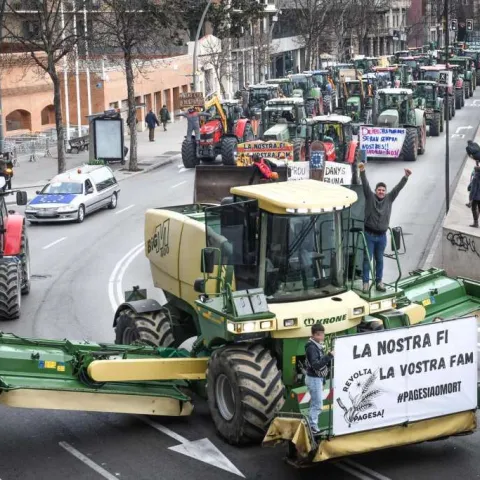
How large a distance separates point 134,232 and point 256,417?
18.0 metres

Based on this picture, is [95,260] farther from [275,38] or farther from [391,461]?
[275,38]

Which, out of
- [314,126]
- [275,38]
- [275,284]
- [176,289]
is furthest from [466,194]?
[275,38]

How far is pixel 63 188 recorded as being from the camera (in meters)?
32.4

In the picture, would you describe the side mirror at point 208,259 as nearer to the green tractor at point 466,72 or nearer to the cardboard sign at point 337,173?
the cardboard sign at point 337,173

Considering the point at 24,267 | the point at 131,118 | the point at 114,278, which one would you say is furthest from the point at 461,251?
the point at 131,118

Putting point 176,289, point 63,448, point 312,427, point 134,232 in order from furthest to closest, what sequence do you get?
point 134,232
point 176,289
point 63,448
point 312,427

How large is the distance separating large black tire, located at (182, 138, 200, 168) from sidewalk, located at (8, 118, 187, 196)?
1.84m

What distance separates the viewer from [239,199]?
535 inches

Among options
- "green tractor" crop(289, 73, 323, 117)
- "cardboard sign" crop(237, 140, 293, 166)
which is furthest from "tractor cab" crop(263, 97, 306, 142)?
"green tractor" crop(289, 73, 323, 117)

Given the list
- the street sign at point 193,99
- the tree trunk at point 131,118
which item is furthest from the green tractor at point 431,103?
the tree trunk at point 131,118

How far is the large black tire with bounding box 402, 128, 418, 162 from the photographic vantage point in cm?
4262

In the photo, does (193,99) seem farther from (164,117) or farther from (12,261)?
(12,261)

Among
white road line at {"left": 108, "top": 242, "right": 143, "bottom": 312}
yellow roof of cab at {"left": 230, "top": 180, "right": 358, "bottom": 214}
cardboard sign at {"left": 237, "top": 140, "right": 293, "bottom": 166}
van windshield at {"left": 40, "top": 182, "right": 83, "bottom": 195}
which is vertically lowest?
white road line at {"left": 108, "top": 242, "right": 143, "bottom": 312}

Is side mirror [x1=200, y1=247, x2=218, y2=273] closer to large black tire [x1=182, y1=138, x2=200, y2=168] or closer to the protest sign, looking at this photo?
the protest sign
